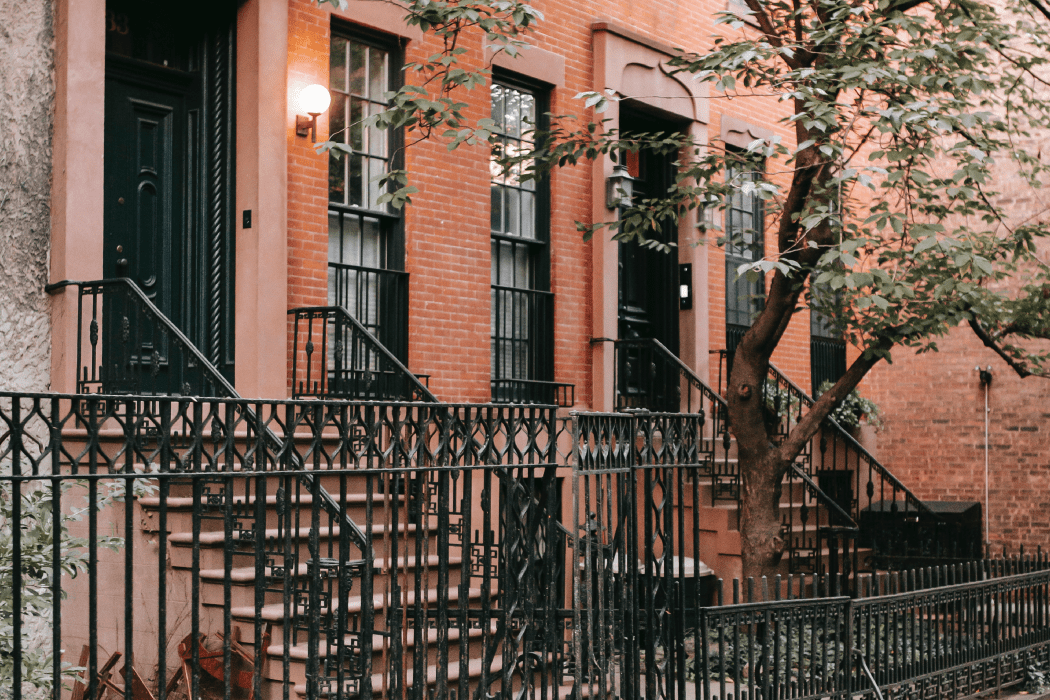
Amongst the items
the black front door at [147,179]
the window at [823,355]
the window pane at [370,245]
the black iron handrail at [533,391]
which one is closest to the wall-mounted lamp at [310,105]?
the black front door at [147,179]

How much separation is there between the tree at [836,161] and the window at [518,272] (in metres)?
0.82

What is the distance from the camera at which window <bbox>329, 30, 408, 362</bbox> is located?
9.95 meters

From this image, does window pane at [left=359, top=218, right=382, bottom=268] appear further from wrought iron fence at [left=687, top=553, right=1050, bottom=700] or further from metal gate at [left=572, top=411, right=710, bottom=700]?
metal gate at [left=572, top=411, right=710, bottom=700]

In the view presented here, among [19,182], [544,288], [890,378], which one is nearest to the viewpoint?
[19,182]

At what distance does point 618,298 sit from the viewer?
12852 mm

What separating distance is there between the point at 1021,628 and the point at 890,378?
7427mm

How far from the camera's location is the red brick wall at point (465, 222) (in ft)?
31.1

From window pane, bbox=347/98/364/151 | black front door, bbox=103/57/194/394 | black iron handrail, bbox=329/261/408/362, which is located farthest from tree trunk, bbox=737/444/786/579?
black front door, bbox=103/57/194/394

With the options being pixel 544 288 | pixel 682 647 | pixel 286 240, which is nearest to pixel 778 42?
pixel 544 288

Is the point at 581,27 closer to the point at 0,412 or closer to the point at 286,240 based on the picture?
the point at 286,240

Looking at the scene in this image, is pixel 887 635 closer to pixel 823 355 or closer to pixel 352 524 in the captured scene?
pixel 352 524

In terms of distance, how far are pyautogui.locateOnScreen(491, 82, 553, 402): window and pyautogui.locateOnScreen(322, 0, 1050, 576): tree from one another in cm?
82

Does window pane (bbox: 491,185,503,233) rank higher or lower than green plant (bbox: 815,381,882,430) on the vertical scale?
higher

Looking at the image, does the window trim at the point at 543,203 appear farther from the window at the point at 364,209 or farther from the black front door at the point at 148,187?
the black front door at the point at 148,187
